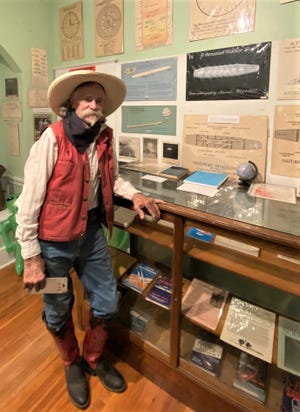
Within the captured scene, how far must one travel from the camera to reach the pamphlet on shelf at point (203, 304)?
1140 millimetres

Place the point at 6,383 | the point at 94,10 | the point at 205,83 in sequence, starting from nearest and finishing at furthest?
1. the point at 6,383
2. the point at 205,83
3. the point at 94,10

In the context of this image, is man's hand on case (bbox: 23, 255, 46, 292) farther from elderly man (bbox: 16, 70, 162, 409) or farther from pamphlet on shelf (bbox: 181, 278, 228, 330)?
pamphlet on shelf (bbox: 181, 278, 228, 330)

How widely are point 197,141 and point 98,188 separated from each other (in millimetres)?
646

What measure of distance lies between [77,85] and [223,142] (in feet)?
2.45

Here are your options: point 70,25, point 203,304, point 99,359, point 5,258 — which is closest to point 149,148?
point 203,304

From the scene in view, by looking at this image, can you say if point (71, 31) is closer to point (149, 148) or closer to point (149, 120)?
point (149, 120)

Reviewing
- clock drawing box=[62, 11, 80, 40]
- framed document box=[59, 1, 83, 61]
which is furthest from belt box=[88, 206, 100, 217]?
clock drawing box=[62, 11, 80, 40]

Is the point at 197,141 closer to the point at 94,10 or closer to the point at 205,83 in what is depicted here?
the point at 205,83

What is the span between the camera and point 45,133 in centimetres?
95

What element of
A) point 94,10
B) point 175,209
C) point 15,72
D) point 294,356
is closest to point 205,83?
point 175,209

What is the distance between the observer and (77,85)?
3.27 feet

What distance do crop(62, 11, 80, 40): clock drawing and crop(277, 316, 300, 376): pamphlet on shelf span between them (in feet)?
6.80

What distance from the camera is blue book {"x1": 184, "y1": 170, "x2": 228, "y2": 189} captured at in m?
1.24

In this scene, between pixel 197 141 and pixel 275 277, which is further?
pixel 197 141
